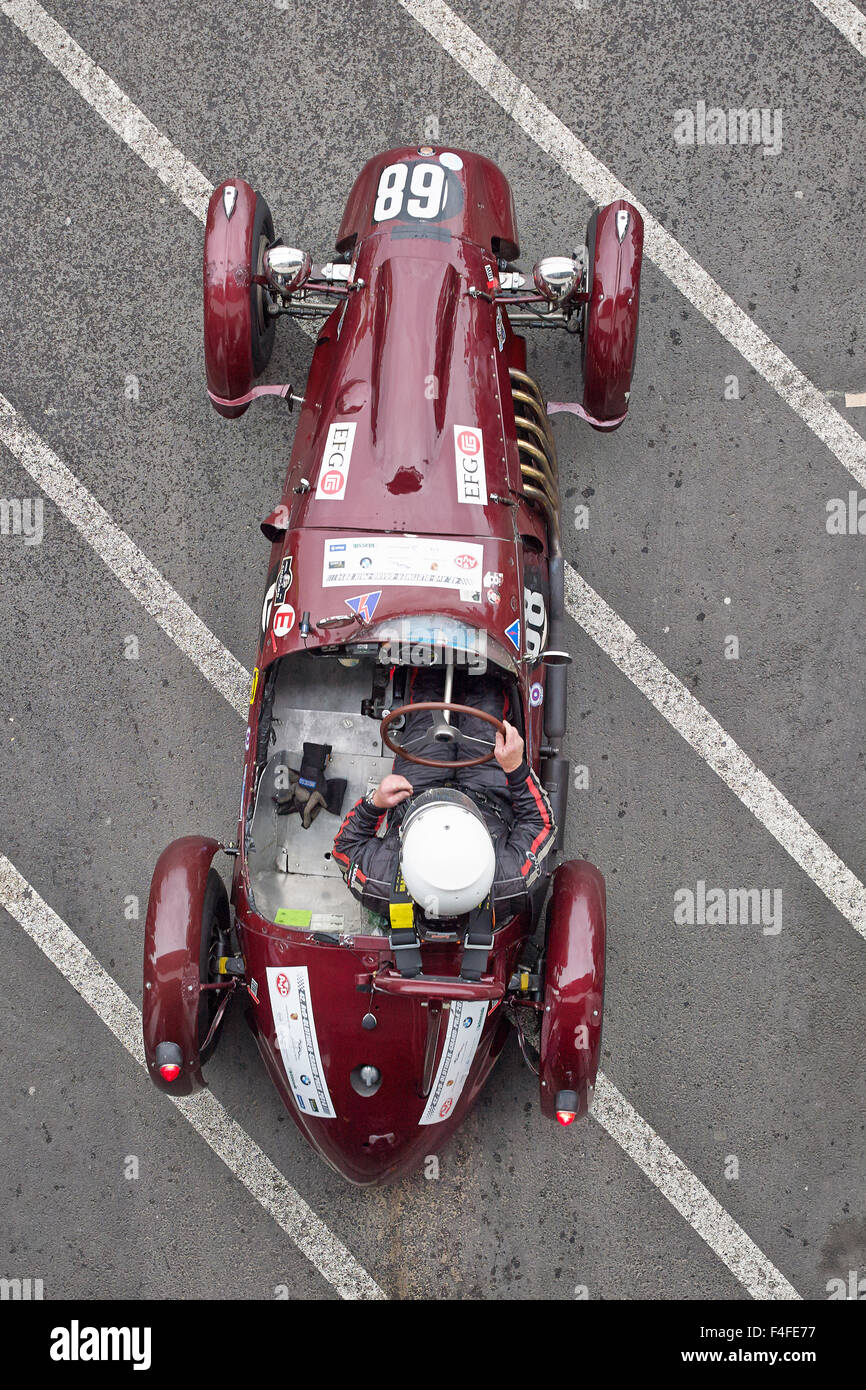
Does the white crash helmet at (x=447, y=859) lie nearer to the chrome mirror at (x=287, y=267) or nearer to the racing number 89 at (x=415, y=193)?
the chrome mirror at (x=287, y=267)

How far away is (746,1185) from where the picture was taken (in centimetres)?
501

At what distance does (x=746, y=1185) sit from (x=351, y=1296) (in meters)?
1.90

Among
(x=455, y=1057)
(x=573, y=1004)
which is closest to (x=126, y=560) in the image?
(x=455, y=1057)

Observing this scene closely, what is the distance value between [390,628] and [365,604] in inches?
5.6

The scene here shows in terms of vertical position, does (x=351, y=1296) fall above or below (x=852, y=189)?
below

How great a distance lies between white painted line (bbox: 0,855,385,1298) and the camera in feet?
16.4

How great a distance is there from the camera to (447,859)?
351 cm

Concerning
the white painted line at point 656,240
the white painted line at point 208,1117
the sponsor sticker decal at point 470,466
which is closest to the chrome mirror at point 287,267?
the sponsor sticker decal at point 470,466

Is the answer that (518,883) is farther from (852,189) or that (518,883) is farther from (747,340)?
(852,189)

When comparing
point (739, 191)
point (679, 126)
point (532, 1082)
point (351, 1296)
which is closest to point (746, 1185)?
point (532, 1082)

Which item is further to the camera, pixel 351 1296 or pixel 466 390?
pixel 351 1296

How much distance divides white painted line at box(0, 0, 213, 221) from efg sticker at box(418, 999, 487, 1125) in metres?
4.00

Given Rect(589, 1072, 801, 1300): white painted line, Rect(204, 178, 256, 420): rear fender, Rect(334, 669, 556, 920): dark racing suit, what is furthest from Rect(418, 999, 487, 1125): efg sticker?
Rect(204, 178, 256, 420): rear fender

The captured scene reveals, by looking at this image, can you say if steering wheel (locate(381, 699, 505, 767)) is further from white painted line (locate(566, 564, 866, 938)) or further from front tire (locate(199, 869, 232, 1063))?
white painted line (locate(566, 564, 866, 938))
